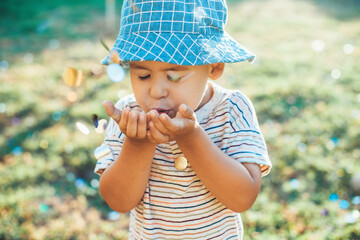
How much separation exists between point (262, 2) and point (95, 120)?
416 inches

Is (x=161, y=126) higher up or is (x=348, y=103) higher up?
(x=161, y=126)

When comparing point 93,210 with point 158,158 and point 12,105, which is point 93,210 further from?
point 12,105

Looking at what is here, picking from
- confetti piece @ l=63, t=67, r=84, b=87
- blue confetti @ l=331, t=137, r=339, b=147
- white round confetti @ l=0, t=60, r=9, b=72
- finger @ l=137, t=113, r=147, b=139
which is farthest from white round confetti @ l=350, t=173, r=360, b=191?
white round confetti @ l=0, t=60, r=9, b=72

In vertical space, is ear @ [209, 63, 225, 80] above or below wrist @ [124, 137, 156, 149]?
above

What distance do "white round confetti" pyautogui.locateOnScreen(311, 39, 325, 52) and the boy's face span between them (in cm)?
528

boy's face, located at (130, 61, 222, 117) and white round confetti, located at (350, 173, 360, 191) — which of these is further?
white round confetti, located at (350, 173, 360, 191)

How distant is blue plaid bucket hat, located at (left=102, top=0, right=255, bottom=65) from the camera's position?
43.7 inches

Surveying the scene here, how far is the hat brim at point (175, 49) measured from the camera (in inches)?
43.4

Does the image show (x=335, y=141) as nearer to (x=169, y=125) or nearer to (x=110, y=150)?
(x=110, y=150)

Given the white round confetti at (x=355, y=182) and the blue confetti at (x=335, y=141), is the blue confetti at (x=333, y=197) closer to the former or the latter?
the white round confetti at (x=355, y=182)

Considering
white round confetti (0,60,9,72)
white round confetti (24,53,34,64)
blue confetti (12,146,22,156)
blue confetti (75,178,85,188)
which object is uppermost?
blue confetti (75,178,85,188)

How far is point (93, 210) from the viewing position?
8.01 ft

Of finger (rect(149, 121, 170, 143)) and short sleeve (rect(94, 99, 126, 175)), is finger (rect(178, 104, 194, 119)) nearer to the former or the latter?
finger (rect(149, 121, 170, 143))

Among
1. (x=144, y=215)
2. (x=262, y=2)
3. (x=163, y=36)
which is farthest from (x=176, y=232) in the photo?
(x=262, y=2)
